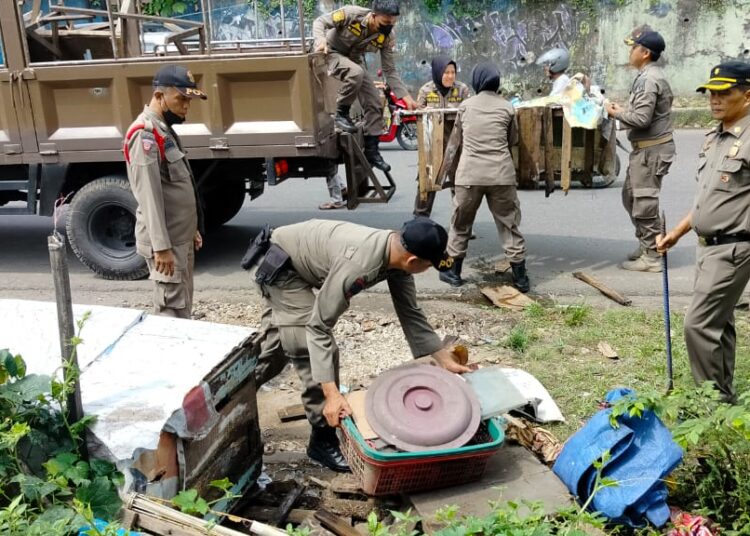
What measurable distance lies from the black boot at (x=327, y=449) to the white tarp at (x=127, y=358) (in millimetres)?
734

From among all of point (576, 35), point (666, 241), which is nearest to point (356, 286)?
point (666, 241)

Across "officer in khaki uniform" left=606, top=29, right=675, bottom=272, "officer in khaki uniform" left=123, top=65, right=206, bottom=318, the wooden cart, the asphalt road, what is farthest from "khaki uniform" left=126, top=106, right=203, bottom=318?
"officer in khaki uniform" left=606, top=29, right=675, bottom=272

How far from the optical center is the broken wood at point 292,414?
4609mm

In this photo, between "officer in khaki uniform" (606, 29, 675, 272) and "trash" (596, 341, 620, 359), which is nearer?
"trash" (596, 341, 620, 359)

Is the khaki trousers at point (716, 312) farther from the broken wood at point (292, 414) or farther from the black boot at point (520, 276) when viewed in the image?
the black boot at point (520, 276)

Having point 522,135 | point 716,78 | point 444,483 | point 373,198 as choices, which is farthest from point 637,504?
point 373,198

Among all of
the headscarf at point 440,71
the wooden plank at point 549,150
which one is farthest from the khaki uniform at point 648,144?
the headscarf at point 440,71

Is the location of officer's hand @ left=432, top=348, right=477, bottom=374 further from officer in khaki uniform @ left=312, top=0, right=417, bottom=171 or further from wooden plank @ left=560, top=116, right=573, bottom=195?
officer in khaki uniform @ left=312, top=0, right=417, bottom=171

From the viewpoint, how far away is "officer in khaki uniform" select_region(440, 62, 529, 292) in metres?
6.44

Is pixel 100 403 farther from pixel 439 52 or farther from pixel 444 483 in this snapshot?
pixel 439 52

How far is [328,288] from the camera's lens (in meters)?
3.61

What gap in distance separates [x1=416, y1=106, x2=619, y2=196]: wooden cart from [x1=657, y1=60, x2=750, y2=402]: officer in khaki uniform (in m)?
2.50

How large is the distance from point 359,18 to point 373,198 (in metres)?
1.69

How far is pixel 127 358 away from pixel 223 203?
5.18 metres
